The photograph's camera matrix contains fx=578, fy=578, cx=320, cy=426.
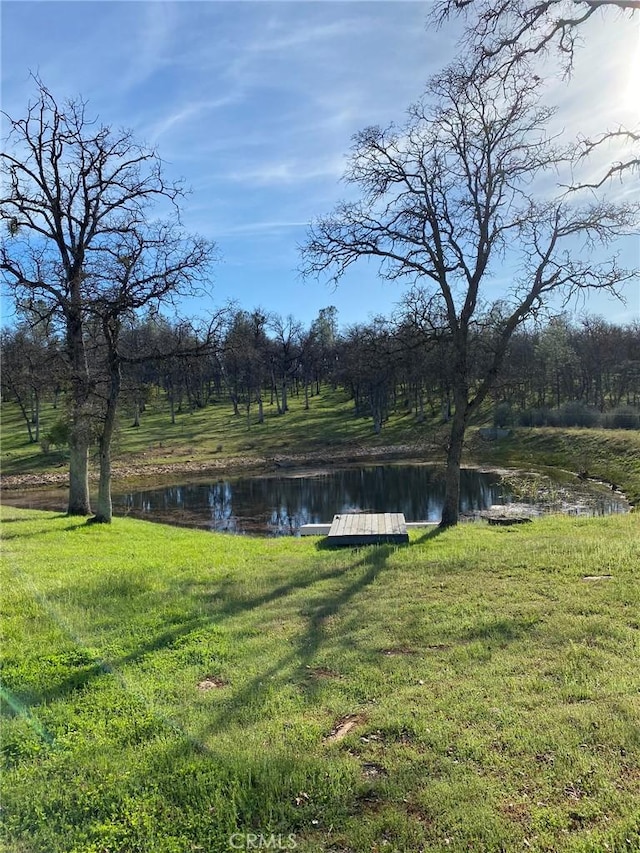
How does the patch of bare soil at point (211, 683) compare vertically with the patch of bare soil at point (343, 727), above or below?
below

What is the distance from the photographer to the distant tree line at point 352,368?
1550cm

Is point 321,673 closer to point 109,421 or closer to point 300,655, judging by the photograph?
point 300,655

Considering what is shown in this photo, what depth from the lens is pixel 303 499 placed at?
90.4 ft

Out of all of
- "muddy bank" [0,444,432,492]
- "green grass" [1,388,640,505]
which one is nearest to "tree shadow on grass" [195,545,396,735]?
"green grass" [1,388,640,505]

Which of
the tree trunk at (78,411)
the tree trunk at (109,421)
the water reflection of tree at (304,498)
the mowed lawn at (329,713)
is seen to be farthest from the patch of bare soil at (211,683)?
the water reflection of tree at (304,498)

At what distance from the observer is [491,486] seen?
92.6 feet

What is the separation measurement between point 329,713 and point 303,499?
76.7 ft

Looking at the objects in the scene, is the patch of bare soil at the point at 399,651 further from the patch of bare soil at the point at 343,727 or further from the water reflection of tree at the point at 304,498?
the water reflection of tree at the point at 304,498

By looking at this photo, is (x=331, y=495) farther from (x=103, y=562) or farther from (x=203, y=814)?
(x=203, y=814)

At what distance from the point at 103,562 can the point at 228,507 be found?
1627cm

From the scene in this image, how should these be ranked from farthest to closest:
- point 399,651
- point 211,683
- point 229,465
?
1. point 229,465
2. point 399,651
3. point 211,683

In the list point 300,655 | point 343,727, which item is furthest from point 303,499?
point 343,727

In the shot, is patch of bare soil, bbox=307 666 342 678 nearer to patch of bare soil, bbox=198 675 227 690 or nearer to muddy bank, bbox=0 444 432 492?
patch of bare soil, bbox=198 675 227 690

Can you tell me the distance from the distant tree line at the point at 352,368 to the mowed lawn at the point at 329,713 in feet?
28.0
